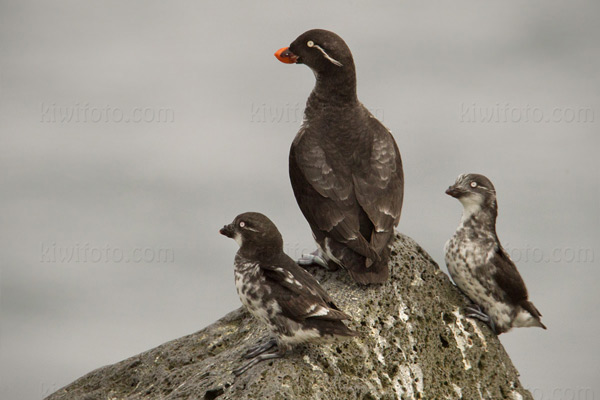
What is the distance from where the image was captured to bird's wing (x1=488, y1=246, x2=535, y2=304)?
9.65m

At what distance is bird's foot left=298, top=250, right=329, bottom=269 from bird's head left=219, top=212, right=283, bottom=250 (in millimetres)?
1496

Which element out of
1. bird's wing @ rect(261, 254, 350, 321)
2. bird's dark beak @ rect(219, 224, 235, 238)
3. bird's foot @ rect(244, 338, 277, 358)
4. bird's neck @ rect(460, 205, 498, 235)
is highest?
bird's dark beak @ rect(219, 224, 235, 238)

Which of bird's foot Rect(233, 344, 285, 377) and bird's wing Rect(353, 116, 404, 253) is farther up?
bird's wing Rect(353, 116, 404, 253)

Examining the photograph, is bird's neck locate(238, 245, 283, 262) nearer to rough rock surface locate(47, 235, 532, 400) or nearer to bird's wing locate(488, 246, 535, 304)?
rough rock surface locate(47, 235, 532, 400)

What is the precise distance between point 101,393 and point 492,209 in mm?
4563

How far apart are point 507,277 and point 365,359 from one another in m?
1.91

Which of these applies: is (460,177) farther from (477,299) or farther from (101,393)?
(101,393)

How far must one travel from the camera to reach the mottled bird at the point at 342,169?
9227 mm

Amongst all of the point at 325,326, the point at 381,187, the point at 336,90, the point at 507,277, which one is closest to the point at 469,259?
the point at 507,277

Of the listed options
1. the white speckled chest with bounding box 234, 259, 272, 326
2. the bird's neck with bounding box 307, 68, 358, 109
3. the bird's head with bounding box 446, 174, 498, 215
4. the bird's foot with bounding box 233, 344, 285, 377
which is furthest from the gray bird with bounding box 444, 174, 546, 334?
the white speckled chest with bounding box 234, 259, 272, 326

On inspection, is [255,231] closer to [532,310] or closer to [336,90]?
[336,90]

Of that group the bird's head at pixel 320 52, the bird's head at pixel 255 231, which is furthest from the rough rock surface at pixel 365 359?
the bird's head at pixel 320 52

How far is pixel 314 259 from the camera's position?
9.79m

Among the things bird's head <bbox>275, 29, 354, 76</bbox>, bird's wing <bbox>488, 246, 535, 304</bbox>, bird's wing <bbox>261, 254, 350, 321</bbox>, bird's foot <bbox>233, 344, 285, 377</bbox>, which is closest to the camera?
bird's wing <bbox>261, 254, 350, 321</bbox>
